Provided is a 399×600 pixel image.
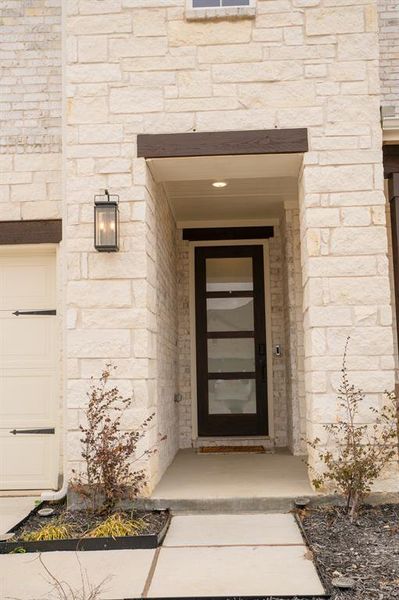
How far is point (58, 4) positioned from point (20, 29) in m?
0.45

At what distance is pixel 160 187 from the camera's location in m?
5.80

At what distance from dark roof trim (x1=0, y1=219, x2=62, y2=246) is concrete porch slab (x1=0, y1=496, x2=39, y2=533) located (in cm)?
232

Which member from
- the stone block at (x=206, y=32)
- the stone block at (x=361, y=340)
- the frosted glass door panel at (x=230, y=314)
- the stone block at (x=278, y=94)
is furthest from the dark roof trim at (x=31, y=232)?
the stone block at (x=361, y=340)

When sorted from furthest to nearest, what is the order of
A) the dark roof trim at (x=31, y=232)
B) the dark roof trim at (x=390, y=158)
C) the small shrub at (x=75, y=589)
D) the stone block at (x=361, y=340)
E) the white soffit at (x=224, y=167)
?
the dark roof trim at (x=31, y=232), the dark roof trim at (x=390, y=158), the white soffit at (x=224, y=167), the stone block at (x=361, y=340), the small shrub at (x=75, y=589)

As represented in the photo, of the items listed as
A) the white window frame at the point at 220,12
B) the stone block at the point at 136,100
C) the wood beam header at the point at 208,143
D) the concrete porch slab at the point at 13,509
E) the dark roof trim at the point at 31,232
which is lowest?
the concrete porch slab at the point at 13,509

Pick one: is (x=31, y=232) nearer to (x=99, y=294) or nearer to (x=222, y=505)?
(x=99, y=294)

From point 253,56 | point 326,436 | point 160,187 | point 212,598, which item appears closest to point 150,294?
point 160,187

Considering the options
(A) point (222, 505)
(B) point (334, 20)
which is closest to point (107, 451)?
(A) point (222, 505)

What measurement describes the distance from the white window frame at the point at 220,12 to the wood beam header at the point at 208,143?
0.95 m

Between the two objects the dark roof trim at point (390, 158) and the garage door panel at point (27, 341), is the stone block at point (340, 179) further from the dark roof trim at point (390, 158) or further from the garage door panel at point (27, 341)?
the garage door panel at point (27, 341)

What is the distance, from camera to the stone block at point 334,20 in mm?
4789

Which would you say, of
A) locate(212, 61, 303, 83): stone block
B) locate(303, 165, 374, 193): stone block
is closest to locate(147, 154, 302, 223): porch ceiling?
locate(303, 165, 374, 193): stone block

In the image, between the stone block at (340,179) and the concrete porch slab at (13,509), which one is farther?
the stone block at (340,179)

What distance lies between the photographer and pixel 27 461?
567cm
